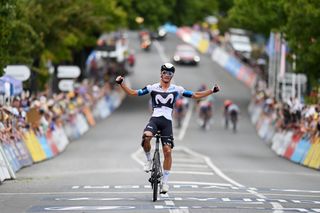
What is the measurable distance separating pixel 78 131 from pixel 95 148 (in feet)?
24.5

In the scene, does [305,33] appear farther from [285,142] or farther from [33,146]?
[33,146]

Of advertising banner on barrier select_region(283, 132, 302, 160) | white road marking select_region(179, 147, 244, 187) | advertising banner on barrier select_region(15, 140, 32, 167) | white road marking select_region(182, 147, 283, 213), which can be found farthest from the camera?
advertising banner on barrier select_region(283, 132, 302, 160)

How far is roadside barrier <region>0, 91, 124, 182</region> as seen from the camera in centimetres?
2488

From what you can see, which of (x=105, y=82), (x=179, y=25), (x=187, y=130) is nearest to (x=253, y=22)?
(x=187, y=130)

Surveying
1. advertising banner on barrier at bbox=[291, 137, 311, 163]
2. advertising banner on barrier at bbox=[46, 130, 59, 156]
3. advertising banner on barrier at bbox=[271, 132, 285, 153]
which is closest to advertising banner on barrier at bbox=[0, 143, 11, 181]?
advertising banner on barrier at bbox=[46, 130, 59, 156]

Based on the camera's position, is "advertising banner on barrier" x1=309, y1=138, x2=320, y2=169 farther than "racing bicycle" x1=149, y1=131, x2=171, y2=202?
Yes

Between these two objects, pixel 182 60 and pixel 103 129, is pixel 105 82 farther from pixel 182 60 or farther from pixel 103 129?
pixel 182 60

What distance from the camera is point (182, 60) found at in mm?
90500

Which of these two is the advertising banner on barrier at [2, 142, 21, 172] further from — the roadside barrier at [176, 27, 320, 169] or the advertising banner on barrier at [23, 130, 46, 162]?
the roadside barrier at [176, 27, 320, 169]

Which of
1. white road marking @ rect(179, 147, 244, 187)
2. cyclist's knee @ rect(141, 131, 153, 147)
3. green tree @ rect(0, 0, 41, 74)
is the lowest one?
white road marking @ rect(179, 147, 244, 187)

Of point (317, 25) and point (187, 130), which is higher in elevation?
point (317, 25)

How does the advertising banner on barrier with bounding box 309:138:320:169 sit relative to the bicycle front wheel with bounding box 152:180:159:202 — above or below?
below

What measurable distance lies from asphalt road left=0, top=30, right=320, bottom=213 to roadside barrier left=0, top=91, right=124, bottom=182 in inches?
14.1

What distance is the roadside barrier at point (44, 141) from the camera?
81.6 feet
